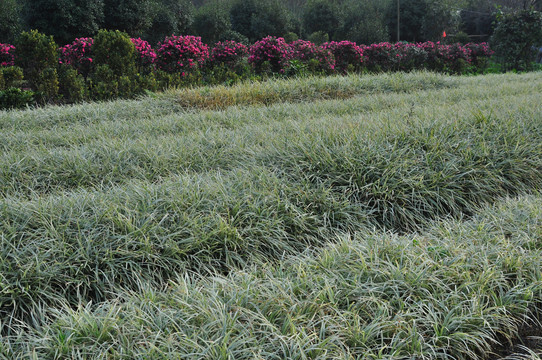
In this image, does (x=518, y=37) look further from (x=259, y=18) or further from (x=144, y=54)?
(x=144, y=54)

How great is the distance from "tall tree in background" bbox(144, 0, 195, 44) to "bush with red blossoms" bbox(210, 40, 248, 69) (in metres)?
7.08

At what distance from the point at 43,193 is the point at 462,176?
2.91 meters

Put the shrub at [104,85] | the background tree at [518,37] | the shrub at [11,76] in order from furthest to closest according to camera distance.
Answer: the background tree at [518,37], the shrub at [104,85], the shrub at [11,76]

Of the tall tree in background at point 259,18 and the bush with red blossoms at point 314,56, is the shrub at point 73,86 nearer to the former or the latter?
the bush with red blossoms at point 314,56

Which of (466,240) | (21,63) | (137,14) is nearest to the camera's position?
(466,240)

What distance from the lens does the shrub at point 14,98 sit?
659 centimetres

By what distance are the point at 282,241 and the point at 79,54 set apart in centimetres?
737

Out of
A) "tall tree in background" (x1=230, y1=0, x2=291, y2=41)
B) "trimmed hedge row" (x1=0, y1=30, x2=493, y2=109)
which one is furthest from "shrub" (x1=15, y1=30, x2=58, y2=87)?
"tall tree in background" (x1=230, y1=0, x2=291, y2=41)

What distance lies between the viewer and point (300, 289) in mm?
1746

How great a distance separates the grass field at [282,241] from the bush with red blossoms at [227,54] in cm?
530

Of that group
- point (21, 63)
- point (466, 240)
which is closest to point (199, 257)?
point (466, 240)

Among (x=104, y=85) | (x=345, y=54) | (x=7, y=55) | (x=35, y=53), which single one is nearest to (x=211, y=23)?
(x=345, y=54)

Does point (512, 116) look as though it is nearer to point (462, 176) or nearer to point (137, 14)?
point (462, 176)

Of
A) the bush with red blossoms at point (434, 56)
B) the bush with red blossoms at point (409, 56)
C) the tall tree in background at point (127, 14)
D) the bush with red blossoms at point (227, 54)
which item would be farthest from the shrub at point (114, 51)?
the bush with red blossoms at point (434, 56)
